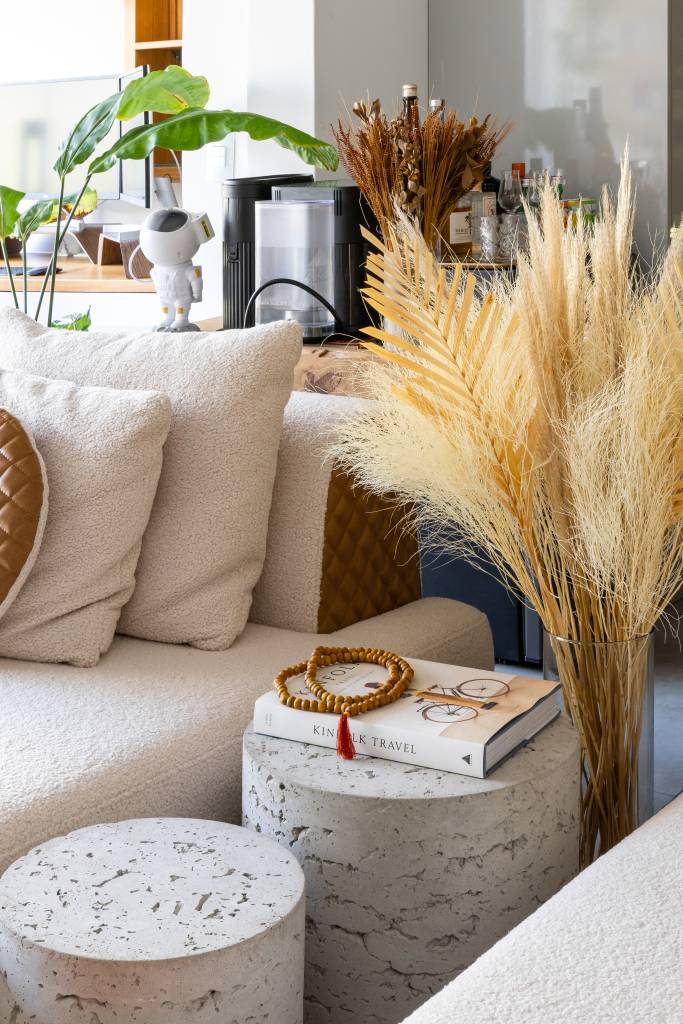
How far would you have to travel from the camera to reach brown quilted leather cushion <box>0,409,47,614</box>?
174 cm

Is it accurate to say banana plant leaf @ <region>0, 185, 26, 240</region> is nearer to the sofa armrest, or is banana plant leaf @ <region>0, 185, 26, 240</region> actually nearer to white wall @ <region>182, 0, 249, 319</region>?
white wall @ <region>182, 0, 249, 319</region>

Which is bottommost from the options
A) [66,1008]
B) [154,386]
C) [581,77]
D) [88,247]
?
[66,1008]

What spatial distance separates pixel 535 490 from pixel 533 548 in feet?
0.26

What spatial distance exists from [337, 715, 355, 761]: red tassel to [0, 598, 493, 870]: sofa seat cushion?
9.0 inches

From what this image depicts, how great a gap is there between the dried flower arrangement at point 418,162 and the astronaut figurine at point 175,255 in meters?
0.41

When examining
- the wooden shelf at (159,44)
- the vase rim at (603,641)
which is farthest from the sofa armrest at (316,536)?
the wooden shelf at (159,44)

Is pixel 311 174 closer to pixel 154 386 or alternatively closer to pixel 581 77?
pixel 581 77

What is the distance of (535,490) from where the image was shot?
1.46 metres

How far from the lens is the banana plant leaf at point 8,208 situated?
3.32 meters

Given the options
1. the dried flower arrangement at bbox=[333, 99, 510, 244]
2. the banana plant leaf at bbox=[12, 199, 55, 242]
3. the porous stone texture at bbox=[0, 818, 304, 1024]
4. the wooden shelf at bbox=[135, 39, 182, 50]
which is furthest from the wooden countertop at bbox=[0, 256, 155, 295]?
the porous stone texture at bbox=[0, 818, 304, 1024]

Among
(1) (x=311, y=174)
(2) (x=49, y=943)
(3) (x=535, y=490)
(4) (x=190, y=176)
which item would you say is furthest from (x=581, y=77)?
(2) (x=49, y=943)

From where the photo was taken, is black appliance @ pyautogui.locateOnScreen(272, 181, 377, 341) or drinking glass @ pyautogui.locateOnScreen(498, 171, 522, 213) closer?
black appliance @ pyautogui.locateOnScreen(272, 181, 377, 341)

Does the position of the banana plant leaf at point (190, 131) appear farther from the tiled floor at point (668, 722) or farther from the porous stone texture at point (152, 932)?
the porous stone texture at point (152, 932)

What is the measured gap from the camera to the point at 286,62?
3.88 metres
